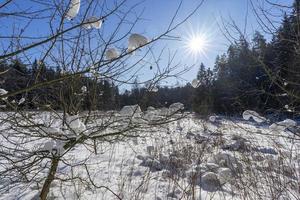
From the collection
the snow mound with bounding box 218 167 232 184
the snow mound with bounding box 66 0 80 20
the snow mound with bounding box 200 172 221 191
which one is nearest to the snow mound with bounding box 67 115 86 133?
the snow mound with bounding box 66 0 80 20

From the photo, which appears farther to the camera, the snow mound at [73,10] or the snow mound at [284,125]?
the snow mound at [284,125]

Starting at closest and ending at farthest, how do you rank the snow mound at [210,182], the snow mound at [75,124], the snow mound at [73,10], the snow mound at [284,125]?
the snow mound at [73,10]
the snow mound at [75,124]
the snow mound at [284,125]
the snow mound at [210,182]

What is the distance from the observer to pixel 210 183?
3.88m

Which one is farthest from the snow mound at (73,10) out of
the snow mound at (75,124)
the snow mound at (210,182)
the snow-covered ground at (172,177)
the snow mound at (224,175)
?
the snow mound at (224,175)

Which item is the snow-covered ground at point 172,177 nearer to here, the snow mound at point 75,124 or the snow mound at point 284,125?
the snow mound at point 284,125

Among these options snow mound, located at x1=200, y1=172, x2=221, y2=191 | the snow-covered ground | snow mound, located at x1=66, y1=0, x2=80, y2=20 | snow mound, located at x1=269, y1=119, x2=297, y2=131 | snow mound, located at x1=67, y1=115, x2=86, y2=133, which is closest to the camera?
snow mound, located at x1=66, y1=0, x2=80, y2=20

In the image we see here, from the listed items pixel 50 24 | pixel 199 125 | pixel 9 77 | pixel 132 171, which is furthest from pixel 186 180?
pixel 199 125

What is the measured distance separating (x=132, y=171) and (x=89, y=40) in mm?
2114

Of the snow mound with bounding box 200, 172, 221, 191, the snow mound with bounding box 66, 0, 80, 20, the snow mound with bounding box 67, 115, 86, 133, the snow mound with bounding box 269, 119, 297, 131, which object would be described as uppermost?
the snow mound with bounding box 66, 0, 80, 20

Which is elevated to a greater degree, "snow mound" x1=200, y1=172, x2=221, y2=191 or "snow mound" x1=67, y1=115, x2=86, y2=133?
"snow mound" x1=67, y1=115, x2=86, y2=133

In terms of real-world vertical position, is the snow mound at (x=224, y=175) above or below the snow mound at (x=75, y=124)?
below

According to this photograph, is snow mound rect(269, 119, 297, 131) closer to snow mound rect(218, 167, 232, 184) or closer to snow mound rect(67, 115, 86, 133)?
snow mound rect(218, 167, 232, 184)

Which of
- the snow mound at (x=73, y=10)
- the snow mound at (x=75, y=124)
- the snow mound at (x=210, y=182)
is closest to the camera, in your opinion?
the snow mound at (x=73, y=10)

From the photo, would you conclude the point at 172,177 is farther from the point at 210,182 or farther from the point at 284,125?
the point at 284,125
